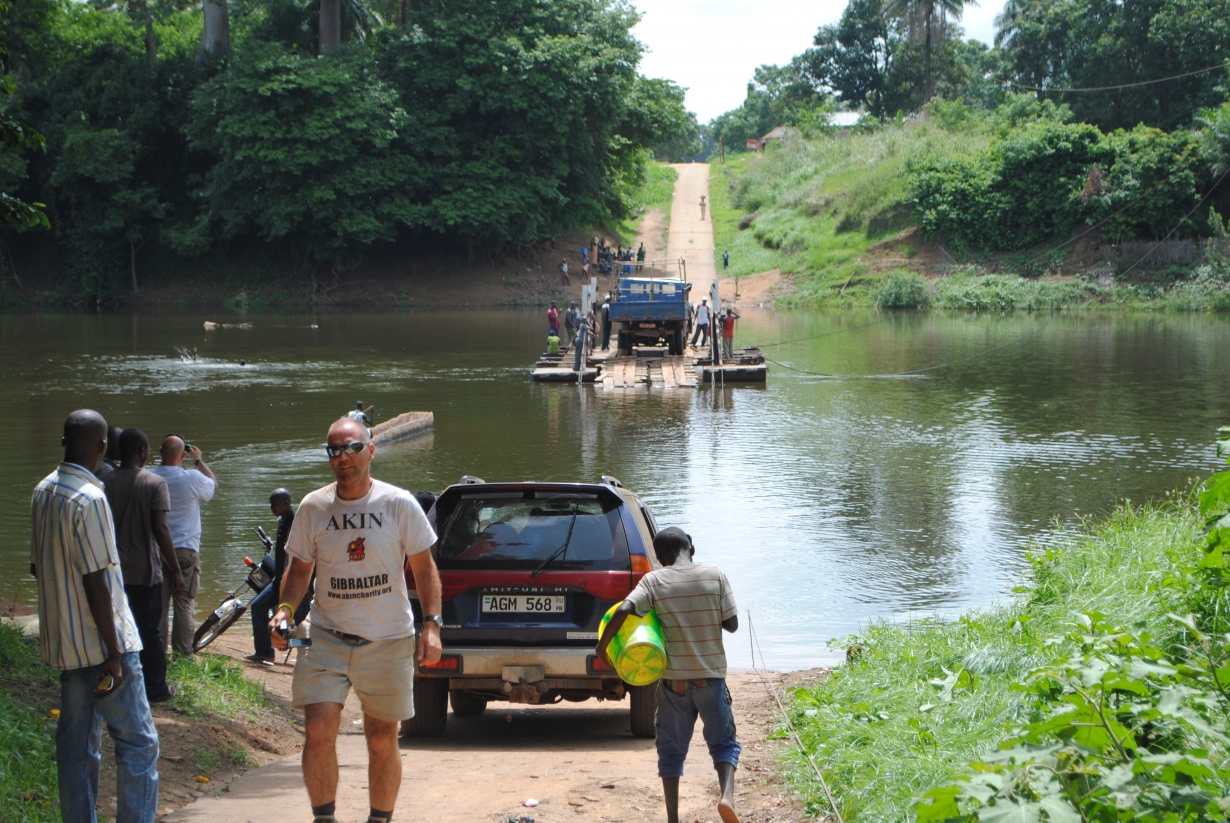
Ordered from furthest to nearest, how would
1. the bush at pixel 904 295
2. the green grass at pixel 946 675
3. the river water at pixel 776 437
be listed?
the bush at pixel 904 295
the river water at pixel 776 437
the green grass at pixel 946 675

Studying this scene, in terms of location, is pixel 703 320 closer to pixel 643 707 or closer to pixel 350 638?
pixel 643 707

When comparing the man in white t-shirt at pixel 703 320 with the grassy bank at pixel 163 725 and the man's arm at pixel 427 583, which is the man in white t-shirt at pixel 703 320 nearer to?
the grassy bank at pixel 163 725

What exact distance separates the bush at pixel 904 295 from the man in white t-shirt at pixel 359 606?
51.1 m

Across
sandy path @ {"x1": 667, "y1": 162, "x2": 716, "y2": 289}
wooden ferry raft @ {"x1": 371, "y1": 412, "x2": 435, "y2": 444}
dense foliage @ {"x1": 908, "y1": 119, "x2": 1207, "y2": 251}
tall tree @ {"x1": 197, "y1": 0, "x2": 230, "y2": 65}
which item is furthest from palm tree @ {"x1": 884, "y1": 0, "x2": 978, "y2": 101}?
wooden ferry raft @ {"x1": 371, "y1": 412, "x2": 435, "y2": 444}

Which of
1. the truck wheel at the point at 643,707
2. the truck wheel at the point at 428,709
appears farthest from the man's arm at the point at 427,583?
the truck wheel at the point at 643,707

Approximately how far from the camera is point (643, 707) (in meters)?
7.13

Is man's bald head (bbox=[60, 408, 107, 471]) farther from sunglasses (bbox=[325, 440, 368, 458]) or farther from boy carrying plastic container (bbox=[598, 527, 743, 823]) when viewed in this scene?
boy carrying plastic container (bbox=[598, 527, 743, 823])

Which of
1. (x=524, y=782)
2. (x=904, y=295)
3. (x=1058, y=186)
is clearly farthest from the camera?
(x=1058, y=186)

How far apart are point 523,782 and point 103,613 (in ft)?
7.14

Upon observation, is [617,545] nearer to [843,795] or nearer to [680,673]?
[680,673]

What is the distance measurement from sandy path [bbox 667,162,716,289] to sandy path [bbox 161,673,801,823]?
4458cm

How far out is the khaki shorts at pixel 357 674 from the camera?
15.7 ft

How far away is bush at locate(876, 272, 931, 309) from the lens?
54.0m

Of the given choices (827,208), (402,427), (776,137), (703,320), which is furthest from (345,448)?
(776,137)
